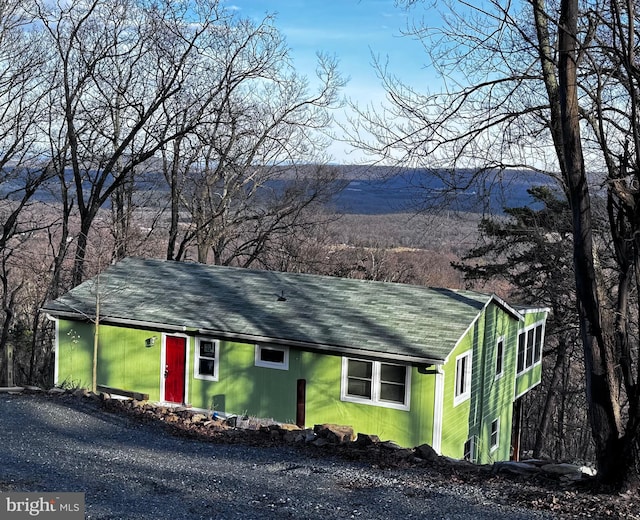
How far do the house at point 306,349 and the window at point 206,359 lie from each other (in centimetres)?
3

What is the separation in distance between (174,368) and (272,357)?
2.51 meters

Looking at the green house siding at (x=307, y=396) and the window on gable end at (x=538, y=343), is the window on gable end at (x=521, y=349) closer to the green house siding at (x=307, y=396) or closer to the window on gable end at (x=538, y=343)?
the window on gable end at (x=538, y=343)

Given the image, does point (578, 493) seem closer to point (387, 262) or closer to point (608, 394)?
point (608, 394)

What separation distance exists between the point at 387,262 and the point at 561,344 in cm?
946

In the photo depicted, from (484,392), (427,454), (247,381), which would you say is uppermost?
(427,454)

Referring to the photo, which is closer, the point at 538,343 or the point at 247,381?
the point at 247,381

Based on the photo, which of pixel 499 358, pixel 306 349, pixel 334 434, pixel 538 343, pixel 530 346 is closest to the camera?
pixel 334 434

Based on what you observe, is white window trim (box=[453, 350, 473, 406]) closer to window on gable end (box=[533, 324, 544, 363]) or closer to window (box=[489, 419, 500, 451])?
window (box=[489, 419, 500, 451])

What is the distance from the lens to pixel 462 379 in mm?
15008

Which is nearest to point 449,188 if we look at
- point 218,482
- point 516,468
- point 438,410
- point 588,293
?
point 588,293

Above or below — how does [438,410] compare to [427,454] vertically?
below

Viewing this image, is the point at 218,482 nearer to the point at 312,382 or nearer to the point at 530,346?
the point at 312,382

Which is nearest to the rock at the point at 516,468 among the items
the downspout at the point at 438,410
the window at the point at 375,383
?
the downspout at the point at 438,410

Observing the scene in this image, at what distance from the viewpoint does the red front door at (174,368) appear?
15703mm
